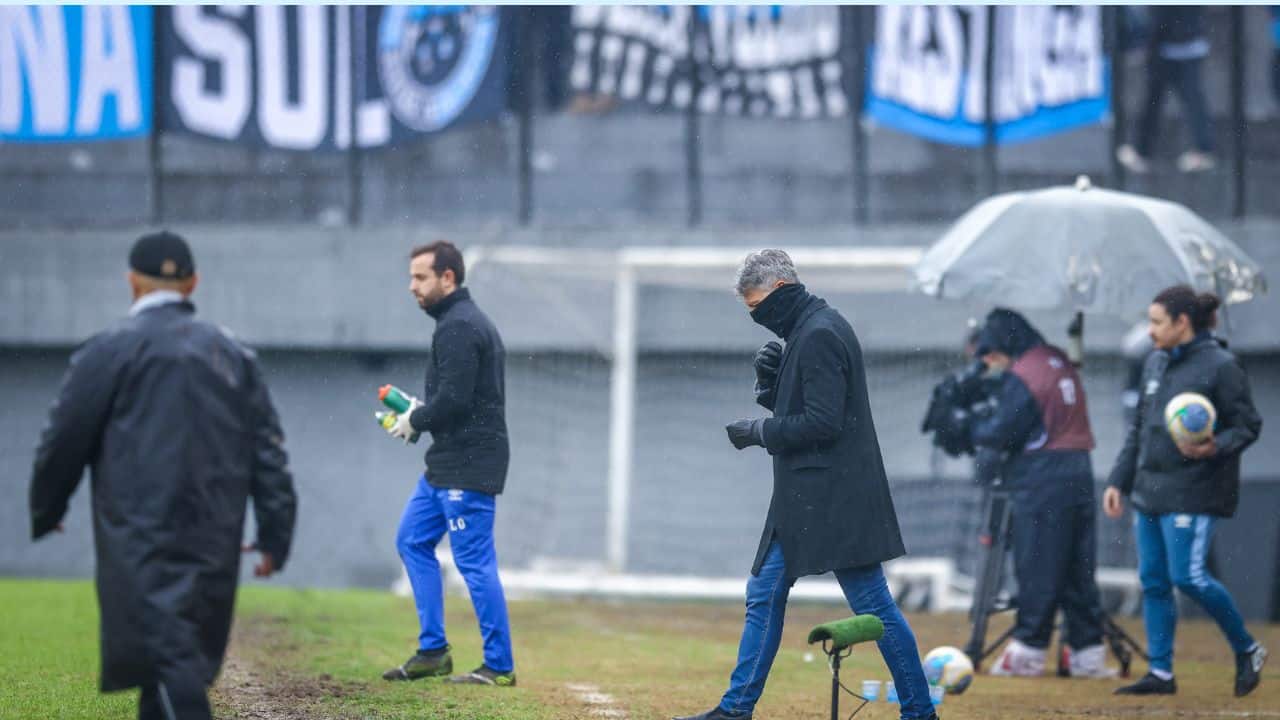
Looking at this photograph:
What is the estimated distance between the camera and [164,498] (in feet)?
16.0

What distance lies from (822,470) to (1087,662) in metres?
3.54

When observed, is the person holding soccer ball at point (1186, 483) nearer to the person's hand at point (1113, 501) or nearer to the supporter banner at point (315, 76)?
the person's hand at point (1113, 501)

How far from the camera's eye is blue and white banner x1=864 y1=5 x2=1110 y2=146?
590 inches

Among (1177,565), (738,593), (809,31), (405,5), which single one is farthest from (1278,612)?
(405,5)

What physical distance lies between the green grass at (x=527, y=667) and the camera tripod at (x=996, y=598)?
0.84 feet

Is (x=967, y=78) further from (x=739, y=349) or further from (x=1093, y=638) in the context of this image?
(x=1093, y=638)

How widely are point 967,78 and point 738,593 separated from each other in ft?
18.1

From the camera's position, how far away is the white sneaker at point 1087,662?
8984 mm

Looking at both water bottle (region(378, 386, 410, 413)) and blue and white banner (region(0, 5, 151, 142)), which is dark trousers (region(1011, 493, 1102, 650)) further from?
blue and white banner (region(0, 5, 151, 142))

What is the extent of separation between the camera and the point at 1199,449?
26.0 ft

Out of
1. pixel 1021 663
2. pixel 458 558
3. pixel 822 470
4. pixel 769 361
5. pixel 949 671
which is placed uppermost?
pixel 769 361

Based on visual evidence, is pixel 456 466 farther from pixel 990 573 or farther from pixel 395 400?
pixel 990 573

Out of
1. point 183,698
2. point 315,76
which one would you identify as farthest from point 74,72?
point 183,698

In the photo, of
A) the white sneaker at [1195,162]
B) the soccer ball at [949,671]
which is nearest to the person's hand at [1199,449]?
the soccer ball at [949,671]
